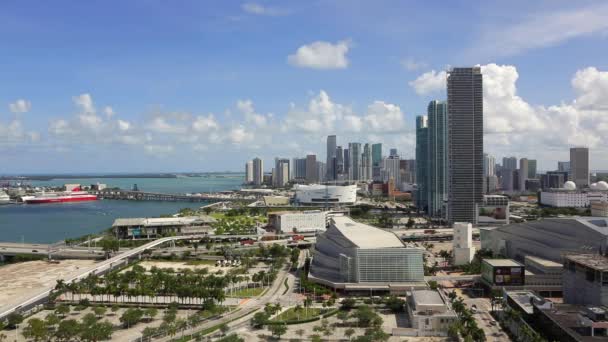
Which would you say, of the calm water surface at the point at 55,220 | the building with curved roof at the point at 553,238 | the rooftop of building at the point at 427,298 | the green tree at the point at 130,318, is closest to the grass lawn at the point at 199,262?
the green tree at the point at 130,318

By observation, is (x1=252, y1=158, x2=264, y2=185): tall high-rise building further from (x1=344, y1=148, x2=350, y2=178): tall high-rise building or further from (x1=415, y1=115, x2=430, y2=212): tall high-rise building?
(x1=415, y1=115, x2=430, y2=212): tall high-rise building

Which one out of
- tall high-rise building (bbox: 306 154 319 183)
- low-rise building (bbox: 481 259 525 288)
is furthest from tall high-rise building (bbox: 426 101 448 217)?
tall high-rise building (bbox: 306 154 319 183)

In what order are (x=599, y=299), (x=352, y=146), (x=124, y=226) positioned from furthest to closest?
1. (x=352, y=146)
2. (x=124, y=226)
3. (x=599, y=299)

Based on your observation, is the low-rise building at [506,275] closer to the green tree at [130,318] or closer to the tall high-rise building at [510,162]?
the green tree at [130,318]

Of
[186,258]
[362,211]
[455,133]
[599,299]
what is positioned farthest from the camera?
[362,211]

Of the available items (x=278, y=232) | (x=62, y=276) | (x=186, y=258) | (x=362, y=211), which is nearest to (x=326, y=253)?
(x=186, y=258)

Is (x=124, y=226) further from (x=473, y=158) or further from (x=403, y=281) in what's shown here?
(x=473, y=158)
